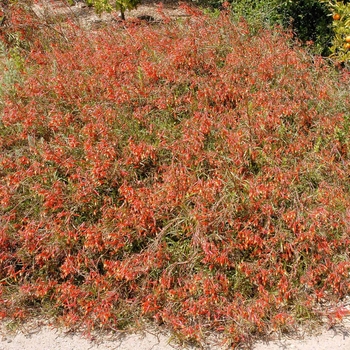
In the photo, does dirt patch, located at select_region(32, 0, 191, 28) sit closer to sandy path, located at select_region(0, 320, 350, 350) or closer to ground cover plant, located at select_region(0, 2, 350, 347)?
ground cover plant, located at select_region(0, 2, 350, 347)

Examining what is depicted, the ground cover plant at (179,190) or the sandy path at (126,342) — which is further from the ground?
the ground cover plant at (179,190)

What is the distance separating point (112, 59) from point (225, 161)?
1811 millimetres

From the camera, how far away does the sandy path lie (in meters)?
3.65

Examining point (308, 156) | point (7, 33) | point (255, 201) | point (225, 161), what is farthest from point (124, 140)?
point (7, 33)

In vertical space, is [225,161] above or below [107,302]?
above

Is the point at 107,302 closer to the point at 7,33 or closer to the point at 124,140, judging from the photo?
the point at 124,140

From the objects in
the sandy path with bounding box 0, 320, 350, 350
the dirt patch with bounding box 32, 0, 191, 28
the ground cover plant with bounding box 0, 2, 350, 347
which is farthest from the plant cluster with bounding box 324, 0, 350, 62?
the sandy path with bounding box 0, 320, 350, 350

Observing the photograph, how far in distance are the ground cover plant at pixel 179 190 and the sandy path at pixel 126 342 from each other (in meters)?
0.11

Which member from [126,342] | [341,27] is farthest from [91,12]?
[126,342]

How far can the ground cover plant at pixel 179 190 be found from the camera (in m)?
3.87

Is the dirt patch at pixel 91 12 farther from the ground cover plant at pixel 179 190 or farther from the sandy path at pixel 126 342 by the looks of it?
the sandy path at pixel 126 342

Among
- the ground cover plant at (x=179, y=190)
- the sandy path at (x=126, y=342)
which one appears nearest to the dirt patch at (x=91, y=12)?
the ground cover plant at (x=179, y=190)

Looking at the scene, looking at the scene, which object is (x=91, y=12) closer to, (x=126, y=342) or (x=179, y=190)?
(x=179, y=190)

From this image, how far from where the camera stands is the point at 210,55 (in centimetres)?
540
